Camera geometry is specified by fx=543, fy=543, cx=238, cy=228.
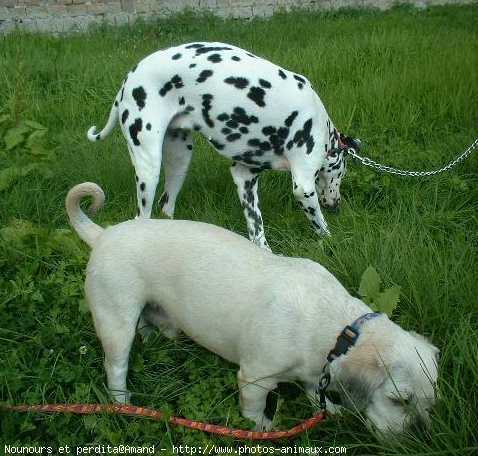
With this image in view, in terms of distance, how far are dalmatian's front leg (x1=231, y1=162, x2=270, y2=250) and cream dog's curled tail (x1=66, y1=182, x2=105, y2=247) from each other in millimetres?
1393

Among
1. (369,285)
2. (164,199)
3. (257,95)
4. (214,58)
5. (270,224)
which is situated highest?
(214,58)

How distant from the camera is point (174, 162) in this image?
426cm

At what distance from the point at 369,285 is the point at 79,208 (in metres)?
1.61

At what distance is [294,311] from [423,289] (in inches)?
38.9

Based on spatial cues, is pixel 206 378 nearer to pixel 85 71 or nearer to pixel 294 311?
pixel 294 311

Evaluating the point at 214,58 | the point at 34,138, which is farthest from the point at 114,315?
the point at 34,138

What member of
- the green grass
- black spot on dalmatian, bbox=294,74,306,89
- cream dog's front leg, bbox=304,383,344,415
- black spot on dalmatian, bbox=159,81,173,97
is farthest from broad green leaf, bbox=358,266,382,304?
black spot on dalmatian, bbox=159,81,173,97

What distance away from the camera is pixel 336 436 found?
8.00ft

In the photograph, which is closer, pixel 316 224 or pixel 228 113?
pixel 228 113

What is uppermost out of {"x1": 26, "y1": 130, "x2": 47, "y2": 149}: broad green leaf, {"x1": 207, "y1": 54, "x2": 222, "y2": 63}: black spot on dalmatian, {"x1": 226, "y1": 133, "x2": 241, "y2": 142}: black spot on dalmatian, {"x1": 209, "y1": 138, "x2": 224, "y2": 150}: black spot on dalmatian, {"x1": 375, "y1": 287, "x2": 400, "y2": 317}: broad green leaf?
{"x1": 207, "y1": 54, "x2": 222, "y2": 63}: black spot on dalmatian

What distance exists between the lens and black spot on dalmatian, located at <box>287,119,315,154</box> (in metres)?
3.91

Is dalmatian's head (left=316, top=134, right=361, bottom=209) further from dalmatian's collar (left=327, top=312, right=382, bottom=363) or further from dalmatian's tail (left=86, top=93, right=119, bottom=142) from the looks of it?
dalmatian's collar (left=327, top=312, right=382, bottom=363)

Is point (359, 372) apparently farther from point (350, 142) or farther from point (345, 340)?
point (350, 142)

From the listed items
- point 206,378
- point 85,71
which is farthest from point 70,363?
point 85,71
